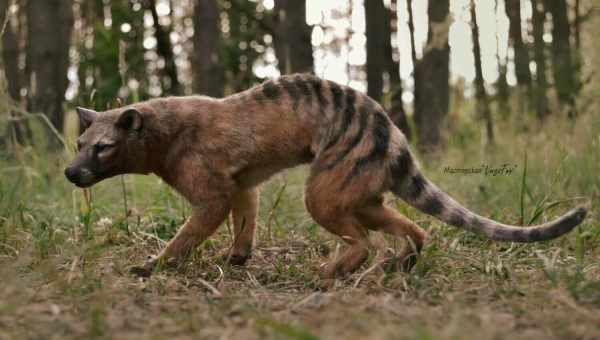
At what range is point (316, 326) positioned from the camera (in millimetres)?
3053

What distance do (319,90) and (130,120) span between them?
4.33 feet

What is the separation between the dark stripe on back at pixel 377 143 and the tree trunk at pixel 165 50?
49.9ft

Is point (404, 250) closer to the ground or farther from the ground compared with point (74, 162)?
closer to the ground

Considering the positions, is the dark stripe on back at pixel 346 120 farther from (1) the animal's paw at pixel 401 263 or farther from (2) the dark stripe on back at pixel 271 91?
(1) the animal's paw at pixel 401 263

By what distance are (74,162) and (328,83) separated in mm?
1823

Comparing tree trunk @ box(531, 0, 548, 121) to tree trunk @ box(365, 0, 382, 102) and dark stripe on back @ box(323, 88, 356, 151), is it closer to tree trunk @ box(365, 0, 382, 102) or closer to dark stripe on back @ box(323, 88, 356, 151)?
tree trunk @ box(365, 0, 382, 102)

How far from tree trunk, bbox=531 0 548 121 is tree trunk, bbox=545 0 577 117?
18 cm

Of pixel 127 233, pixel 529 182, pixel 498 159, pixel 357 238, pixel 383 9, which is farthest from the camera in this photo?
pixel 383 9

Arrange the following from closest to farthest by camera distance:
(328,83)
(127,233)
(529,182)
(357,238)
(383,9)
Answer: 1. (357,238)
2. (328,83)
3. (127,233)
4. (529,182)
5. (383,9)

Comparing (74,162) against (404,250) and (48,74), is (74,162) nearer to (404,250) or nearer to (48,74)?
(404,250)

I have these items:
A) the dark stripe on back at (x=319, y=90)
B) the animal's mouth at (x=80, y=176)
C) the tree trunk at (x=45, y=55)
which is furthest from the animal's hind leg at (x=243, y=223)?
the tree trunk at (x=45, y=55)

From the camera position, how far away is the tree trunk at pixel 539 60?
10914 mm

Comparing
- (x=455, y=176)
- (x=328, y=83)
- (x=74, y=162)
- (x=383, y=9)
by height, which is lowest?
(x=455, y=176)

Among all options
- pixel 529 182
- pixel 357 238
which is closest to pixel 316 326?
pixel 357 238
